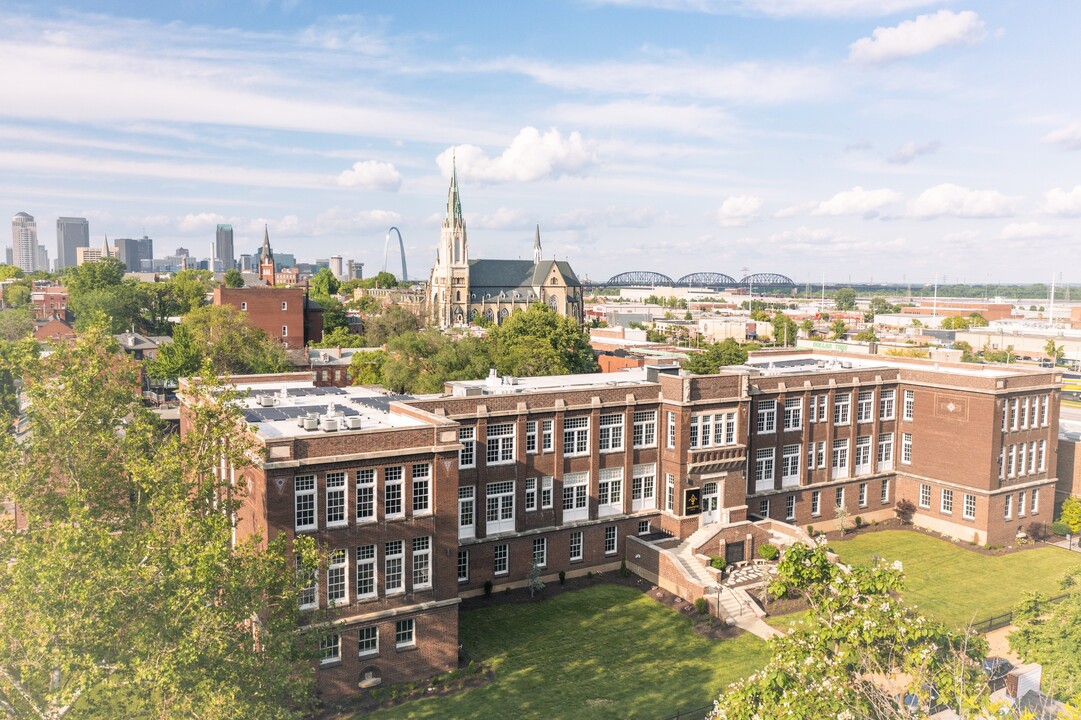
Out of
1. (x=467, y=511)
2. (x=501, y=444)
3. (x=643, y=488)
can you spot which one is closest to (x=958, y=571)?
(x=643, y=488)

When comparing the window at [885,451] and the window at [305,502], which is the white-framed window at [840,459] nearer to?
the window at [885,451]

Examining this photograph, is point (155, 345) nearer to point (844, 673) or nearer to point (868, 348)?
point (868, 348)

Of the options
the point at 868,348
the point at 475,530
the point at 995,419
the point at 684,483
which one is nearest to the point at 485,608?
the point at 475,530

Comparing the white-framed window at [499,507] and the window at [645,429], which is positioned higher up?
the window at [645,429]

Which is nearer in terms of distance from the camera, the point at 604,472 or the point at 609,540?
the point at 604,472

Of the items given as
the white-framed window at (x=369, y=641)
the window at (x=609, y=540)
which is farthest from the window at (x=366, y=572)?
the window at (x=609, y=540)

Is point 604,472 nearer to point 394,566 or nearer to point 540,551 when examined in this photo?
point 540,551

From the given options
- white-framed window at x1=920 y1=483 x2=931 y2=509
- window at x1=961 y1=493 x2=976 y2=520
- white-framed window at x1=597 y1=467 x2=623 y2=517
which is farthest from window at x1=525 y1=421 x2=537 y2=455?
window at x1=961 y1=493 x2=976 y2=520
